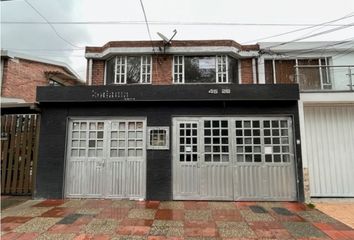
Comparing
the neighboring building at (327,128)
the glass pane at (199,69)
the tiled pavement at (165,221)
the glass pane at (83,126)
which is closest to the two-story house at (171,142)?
the glass pane at (83,126)

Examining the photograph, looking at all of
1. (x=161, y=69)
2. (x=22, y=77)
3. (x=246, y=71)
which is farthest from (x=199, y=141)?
(x=22, y=77)

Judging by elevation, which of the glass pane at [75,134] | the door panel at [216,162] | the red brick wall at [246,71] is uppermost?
the red brick wall at [246,71]

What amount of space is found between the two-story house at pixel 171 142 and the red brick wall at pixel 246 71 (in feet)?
13.5

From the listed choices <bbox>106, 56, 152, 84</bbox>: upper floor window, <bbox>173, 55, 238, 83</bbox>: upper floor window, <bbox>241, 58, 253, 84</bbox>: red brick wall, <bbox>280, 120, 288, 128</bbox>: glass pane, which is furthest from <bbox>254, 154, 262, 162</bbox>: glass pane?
<bbox>106, 56, 152, 84</bbox>: upper floor window

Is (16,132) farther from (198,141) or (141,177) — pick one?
(198,141)

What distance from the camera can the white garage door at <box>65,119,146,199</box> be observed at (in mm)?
6750

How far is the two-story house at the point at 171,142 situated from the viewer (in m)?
6.62

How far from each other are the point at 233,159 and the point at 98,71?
7604 mm

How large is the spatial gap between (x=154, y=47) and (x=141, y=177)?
6.33 metres

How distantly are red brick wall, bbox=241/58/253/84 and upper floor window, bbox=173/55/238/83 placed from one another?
0.31m

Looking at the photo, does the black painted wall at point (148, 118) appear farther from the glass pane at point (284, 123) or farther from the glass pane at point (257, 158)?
the glass pane at point (257, 158)

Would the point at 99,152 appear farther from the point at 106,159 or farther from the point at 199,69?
the point at 199,69

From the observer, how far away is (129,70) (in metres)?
11.0

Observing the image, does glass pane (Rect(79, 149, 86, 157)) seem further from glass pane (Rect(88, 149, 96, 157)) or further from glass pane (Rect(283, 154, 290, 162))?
glass pane (Rect(283, 154, 290, 162))
